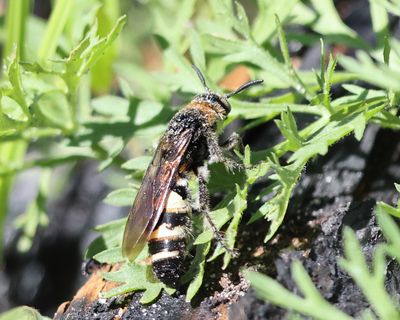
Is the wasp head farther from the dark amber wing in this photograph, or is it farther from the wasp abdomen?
the wasp abdomen

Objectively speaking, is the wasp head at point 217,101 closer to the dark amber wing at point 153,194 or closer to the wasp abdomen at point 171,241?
the dark amber wing at point 153,194

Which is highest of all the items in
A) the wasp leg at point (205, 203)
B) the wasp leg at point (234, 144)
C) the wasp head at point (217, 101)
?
the wasp head at point (217, 101)

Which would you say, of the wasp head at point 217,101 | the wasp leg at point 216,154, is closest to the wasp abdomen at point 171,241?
the wasp leg at point 216,154

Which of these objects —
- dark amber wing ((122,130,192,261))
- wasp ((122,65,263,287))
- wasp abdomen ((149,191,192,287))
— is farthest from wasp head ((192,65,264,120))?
wasp abdomen ((149,191,192,287))

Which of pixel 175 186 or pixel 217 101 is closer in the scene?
pixel 175 186


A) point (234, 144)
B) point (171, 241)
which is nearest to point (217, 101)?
point (234, 144)

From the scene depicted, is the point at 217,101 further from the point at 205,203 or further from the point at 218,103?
the point at 205,203
